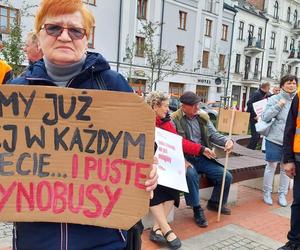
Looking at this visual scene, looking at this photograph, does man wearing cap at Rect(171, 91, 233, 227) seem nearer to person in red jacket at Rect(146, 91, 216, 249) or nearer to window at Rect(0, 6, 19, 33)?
person in red jacket at Rect(146, 91, 216, 249)

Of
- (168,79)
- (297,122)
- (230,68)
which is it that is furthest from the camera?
(230,68)

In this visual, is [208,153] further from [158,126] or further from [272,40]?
[272,40]

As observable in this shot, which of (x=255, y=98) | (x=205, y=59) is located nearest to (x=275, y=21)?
(x=205, y=59)

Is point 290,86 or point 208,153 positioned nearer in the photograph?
point 208,153

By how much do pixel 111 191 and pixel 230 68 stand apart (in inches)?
1510

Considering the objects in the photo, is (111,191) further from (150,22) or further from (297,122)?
(150,22)

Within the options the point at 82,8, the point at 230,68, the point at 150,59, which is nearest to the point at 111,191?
the point at 82,8

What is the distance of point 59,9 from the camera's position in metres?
1.75

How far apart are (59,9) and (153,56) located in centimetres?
2622

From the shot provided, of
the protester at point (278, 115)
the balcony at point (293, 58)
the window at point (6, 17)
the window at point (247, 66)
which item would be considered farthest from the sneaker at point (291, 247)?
the balcony at point (293, 58)

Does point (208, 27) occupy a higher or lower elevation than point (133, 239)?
higher

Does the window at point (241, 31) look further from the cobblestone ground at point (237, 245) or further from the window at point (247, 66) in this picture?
the cobblestone ground at point (237, 245)

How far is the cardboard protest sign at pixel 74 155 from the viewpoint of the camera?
5.62ft

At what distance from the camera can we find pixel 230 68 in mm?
38812
